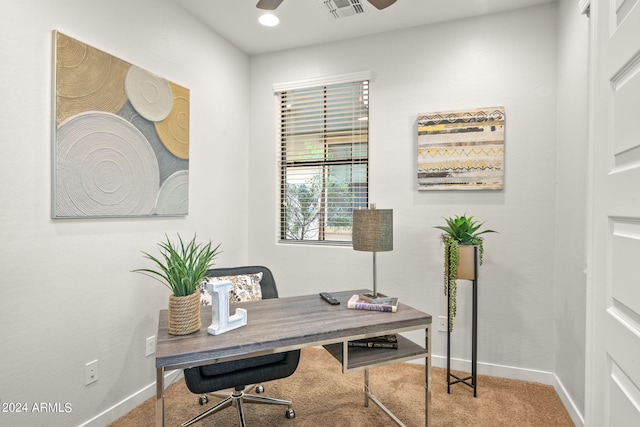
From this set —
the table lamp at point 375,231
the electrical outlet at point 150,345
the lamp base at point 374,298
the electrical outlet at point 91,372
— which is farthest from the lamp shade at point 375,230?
the electrical outlet at point 91,372

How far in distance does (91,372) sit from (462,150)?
281cm

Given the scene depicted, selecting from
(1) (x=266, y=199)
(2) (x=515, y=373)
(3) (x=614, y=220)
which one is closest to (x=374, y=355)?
(3) (x=614, y=220)

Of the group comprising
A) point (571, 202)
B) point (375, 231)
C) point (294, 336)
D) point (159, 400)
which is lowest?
point (159, 400)

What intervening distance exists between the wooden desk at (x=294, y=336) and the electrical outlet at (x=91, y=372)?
23.7 inches

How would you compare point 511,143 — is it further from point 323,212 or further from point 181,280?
point 181,280

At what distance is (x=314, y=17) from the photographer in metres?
2.71

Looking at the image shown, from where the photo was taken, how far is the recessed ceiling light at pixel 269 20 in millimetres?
2673

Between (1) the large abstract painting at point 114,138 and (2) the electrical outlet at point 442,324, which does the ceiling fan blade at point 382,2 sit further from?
(2) the electrical outlet at point 442,324

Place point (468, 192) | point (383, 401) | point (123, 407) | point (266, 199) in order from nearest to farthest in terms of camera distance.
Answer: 1. point (123, 407)
2. point (383, 401)
3. point (468, 192)
4. point (266, 199)

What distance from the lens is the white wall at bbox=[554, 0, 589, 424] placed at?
200 centimetres

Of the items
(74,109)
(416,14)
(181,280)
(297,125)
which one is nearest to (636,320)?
(181,280)

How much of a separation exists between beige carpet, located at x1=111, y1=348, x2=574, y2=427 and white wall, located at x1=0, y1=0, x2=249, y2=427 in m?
0.37

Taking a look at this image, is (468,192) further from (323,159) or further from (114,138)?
(114,138)

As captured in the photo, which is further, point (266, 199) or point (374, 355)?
point (266, 199)
